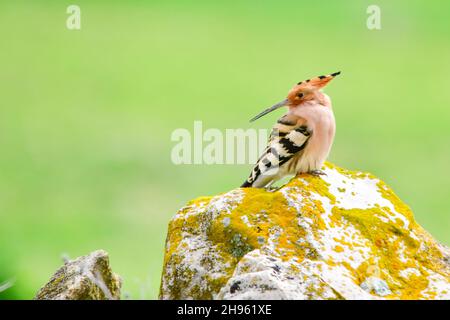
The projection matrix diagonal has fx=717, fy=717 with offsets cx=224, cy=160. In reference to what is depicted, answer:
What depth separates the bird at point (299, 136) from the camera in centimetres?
444

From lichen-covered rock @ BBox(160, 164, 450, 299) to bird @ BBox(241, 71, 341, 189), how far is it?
423 mm

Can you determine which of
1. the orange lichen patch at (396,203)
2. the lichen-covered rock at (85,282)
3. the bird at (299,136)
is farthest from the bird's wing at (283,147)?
the lichen-covered rock at (85,282)

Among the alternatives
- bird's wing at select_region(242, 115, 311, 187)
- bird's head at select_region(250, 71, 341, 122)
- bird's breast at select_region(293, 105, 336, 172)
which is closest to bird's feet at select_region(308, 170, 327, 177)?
bird's breast at select_region(293, 105, 336, 172)

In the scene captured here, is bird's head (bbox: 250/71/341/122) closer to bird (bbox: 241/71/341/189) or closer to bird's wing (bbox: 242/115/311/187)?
bird (bbox: 241/71/341/189)

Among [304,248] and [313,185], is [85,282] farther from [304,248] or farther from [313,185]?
[313,185]

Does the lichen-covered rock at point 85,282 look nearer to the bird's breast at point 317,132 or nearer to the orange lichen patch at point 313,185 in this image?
the orange lichen patch at point 313,185

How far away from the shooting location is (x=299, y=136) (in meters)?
4.50

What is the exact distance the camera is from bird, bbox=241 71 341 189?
4.44 metres

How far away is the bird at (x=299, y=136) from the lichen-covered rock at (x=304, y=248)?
423 mm

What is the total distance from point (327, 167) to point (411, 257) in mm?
930

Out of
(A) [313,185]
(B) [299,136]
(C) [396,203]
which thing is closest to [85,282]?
(A) [313,185]
